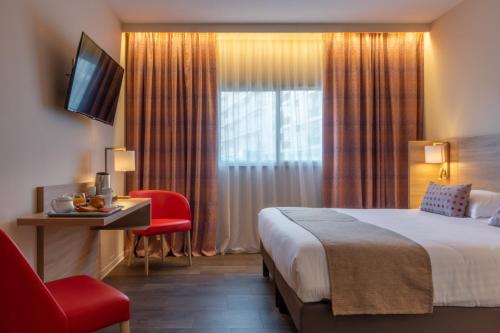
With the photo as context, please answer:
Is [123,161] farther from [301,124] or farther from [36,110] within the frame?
[301,124]

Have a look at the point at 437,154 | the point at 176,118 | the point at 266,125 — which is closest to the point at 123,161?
the point at 176,118

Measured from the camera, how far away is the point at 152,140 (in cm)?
432

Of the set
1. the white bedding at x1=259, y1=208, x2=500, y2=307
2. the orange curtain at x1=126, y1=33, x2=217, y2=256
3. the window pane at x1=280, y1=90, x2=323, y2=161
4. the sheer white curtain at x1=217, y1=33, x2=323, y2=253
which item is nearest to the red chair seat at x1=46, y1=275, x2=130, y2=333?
the white bedding at x1=259, y1=208, x2=500, y2=307

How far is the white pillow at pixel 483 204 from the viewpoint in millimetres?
2959

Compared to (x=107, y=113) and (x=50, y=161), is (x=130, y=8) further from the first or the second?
(x=50, y=161)

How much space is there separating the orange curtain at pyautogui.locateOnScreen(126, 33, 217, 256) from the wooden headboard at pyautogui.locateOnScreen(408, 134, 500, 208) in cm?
232

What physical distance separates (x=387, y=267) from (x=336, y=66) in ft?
10.2

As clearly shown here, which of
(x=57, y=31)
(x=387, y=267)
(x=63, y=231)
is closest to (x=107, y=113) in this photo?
(x=57, y=31)

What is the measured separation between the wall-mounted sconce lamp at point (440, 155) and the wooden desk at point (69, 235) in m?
2.96

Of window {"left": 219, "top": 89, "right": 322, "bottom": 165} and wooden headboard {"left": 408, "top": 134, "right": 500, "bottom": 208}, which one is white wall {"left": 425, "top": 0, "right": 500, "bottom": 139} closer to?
wooden headboard {"left": 408, "top": 134, "right": 500, "bottom": 208}

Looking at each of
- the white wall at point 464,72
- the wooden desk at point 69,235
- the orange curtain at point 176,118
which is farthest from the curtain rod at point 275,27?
the wooden desk at point 69,235

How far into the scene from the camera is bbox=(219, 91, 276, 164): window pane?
450cm

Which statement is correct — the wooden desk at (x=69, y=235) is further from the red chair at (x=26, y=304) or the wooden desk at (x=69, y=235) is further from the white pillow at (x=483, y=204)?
the white pillow at (x=483, y=204)

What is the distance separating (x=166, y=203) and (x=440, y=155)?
9.99 feet
